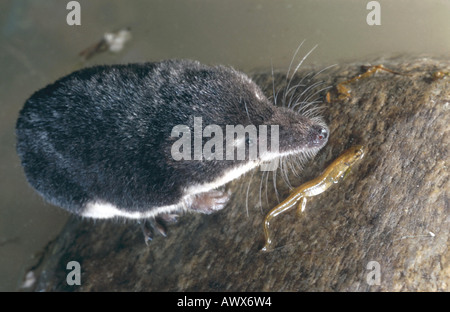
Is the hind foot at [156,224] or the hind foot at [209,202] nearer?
the hind foot at [209,202]

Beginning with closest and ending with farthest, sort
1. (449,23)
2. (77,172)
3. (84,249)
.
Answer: (77,172)
(84,249)
(449,23)

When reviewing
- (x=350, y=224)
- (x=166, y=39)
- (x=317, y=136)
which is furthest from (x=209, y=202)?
(x=166, y=39)

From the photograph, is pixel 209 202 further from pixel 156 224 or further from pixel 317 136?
pixel 317 136

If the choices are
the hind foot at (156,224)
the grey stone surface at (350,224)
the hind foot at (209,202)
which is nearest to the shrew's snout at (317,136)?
the grey stone surface at (350,224)

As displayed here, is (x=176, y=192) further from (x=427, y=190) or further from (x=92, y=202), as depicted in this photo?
(x=427, y=190)

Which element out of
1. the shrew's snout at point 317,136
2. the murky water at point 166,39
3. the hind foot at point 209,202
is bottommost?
the hind foot at point 209,202

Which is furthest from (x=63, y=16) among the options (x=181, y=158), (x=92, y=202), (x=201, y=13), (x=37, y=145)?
(x=181, y=158)

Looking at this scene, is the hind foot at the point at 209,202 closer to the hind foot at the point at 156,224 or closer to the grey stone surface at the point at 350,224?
the grey stone surface at the point at 350,224
